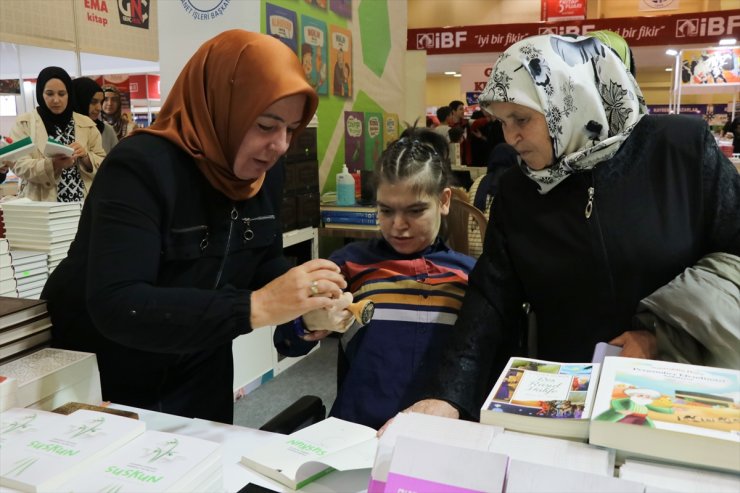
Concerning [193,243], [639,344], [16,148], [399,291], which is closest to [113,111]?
[16,148]

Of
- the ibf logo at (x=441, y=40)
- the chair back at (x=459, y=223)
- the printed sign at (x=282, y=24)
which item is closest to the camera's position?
the chair back at (x=459, y=223)

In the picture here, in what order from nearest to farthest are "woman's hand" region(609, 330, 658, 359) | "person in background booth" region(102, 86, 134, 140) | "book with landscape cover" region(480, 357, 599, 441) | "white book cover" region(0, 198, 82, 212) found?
"book with landscape cover" region(480, 357, 599, 441)
"woman's hand" region(609, 330, 658, 359)
"white book cover" region(0, 198, 82, 212)
"person in background booth" region(102, 86, 134, 140)

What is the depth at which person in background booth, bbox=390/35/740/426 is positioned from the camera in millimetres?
1440

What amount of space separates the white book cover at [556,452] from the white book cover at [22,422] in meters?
0.75

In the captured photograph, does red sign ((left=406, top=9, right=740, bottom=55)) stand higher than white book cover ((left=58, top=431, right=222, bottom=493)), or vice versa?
red sign ((left=406, top=9, right=740, bottom=55))

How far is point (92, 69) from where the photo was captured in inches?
285

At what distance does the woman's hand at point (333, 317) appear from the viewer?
1.33 metres

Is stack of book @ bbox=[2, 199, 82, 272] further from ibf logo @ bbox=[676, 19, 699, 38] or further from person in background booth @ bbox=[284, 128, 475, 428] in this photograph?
ibf logo @ bbox=[676, 19, 699, 38]

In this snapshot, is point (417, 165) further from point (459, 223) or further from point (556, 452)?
point (556, 452)

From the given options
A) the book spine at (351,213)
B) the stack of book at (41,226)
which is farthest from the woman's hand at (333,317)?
the book spine at (351,213)

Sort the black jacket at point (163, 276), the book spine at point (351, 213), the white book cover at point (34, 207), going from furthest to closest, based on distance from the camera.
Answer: the book spine at point (351, 213), the white book cover at point (34, 207), the black jacket at point (163, 276)

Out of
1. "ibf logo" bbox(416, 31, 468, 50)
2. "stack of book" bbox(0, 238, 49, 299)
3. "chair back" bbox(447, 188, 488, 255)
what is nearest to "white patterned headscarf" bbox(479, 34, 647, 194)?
"chair back" bbox(447, 188, 488, 255)

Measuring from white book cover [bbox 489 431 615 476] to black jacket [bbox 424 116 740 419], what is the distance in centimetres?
54

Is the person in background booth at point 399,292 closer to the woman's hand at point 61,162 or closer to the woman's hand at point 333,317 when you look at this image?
the woman's hand at point 333,317
